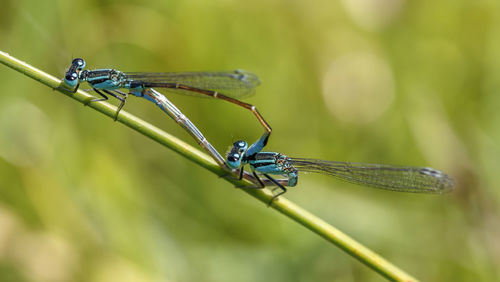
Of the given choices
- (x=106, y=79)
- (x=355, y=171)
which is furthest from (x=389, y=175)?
(x=106, y=79)

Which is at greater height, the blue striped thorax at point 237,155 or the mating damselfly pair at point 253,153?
the mating damselfly pair at point 253,153

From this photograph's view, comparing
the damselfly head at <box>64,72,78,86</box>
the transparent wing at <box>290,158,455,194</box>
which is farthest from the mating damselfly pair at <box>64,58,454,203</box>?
the damselfly head at <box>64,72,78,86</box>

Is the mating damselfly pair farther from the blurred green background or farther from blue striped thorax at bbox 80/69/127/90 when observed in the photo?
the blurred green background

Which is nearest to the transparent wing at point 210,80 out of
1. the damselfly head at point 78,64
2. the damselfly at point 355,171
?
the damselfly head at point 78,64

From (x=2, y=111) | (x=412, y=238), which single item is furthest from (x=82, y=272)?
(x=412, y=238)

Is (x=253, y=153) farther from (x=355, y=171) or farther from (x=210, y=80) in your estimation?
(x=355, y=171)

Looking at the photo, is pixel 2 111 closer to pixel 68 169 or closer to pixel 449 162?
pixel 68 169

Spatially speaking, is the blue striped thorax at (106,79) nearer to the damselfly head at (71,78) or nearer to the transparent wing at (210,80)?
the transparent wing at (210,80)
